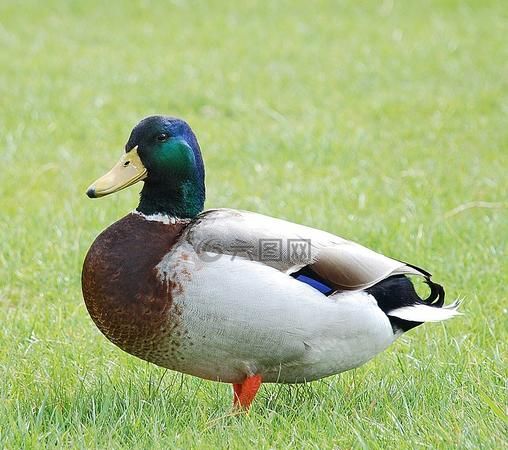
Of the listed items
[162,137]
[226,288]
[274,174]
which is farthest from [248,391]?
[274,174]

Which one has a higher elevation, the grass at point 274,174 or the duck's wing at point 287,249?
the duck's wing at point 287,249

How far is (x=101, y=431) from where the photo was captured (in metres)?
3.16

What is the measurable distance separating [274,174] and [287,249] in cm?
345

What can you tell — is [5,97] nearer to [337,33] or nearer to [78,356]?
[337,33]

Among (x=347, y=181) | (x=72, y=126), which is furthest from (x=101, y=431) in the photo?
(x=72, y=126)

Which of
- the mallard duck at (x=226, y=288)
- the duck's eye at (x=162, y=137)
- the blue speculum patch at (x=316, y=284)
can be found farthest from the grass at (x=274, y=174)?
the duck's eye at (x=162, y=137)

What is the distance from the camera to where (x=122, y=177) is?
345 cm

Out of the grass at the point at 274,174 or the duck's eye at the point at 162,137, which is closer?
the grass at the point at 274,174

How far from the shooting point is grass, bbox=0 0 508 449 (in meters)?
3.25

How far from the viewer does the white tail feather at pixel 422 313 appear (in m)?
3.41

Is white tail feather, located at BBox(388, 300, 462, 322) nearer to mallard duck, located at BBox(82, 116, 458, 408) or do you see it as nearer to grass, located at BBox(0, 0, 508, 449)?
mallard duck, located at BBox(82, 116, 458, 408)

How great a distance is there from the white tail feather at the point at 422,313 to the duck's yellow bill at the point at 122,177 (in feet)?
3.08

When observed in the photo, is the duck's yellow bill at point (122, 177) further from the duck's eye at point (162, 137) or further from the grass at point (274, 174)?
the grass at point (274, 174)

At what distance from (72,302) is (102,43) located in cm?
597
